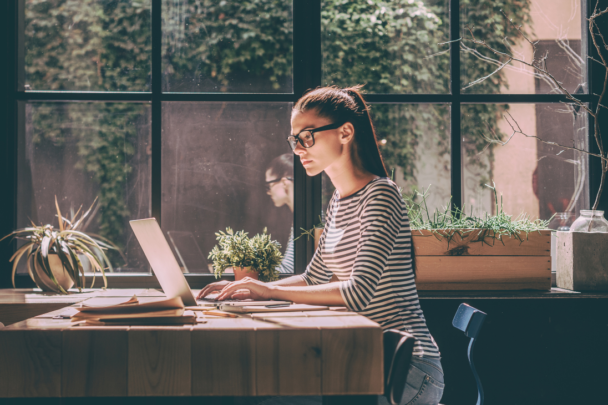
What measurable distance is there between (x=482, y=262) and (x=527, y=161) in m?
0.78

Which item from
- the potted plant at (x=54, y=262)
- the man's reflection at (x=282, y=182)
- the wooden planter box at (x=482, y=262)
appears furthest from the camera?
the man's reflection at (x=282, y=182)

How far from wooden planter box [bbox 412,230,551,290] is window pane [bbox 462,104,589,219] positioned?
0.40 metres

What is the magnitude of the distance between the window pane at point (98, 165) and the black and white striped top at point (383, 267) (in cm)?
148

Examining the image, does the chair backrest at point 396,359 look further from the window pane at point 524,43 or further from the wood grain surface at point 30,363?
the window pane at point 524,43

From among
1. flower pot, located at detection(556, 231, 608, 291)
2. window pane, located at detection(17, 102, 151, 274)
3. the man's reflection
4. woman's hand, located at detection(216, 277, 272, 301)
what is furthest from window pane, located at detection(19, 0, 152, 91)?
flower pot, located at detection(556, 231, 608, 291)

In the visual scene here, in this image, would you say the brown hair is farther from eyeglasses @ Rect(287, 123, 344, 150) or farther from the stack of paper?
the stack of paper

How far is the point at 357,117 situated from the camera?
5.67ft

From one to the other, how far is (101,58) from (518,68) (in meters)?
2.36

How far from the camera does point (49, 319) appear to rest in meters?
1.23

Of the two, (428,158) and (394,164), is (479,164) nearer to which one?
(428,158)

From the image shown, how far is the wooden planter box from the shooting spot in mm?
2365

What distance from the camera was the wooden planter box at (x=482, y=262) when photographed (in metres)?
2.37

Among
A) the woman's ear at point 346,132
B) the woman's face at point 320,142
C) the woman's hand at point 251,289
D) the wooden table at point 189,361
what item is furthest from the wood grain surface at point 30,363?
the woman's ear at point 346,132

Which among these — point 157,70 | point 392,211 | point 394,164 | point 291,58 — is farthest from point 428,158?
point 157,70
